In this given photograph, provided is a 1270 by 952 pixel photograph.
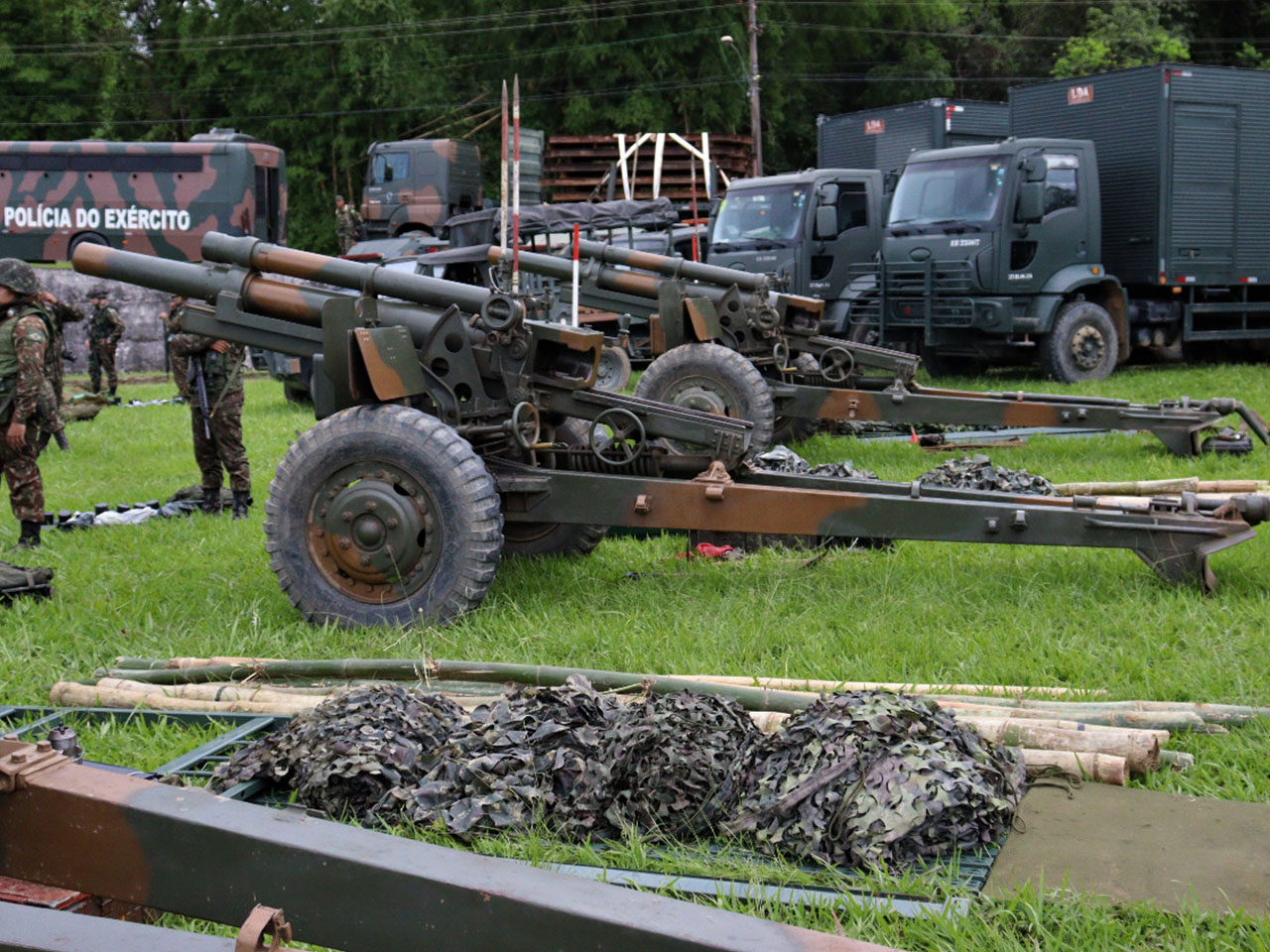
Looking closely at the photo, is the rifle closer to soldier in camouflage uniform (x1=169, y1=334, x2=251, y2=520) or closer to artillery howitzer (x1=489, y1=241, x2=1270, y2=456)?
soldier in camouflage uniform (x1=169, y1=334, x2=251, y2=520)

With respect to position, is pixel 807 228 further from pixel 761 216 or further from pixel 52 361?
pixel 52 361

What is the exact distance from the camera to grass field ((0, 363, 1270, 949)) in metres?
3.16

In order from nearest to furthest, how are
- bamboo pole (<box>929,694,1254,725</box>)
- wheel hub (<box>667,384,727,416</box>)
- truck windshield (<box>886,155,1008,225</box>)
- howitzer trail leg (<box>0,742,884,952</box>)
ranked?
1. howitzer trail leg (<box>0,742,884,952</box>)
2. bamboo pole (<box>929,694,1254,725</box>)
3. wheel hub (<box>667,384,727,416</box>)
4. truck windshield (<box>886,155,1008,225</box>)

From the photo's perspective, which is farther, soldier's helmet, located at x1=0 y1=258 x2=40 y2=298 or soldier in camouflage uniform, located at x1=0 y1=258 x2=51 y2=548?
soldier's helmet, located at x1=0 y1=258 x2=40 y2=298

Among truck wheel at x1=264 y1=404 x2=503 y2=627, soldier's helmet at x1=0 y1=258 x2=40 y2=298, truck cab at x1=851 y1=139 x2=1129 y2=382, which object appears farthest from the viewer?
truck cab at x1=851 y1=139 x2=1129 y2=382

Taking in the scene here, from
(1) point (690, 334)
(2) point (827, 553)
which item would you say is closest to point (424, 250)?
(1) point (690, 334)

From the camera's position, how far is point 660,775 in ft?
12.1

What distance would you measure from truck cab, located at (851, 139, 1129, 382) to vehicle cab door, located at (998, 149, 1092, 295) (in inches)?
0.5

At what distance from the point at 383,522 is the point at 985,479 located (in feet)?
11.7

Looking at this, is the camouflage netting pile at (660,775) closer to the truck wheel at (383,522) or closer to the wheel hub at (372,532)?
the truck wheel at (383,522)

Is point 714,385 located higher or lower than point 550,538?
higher

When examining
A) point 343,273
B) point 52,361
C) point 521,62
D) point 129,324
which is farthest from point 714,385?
point 521,62

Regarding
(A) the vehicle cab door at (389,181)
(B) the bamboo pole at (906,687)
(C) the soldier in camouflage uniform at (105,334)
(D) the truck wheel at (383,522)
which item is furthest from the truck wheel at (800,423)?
(A) the vehicle cab door at (389,181)

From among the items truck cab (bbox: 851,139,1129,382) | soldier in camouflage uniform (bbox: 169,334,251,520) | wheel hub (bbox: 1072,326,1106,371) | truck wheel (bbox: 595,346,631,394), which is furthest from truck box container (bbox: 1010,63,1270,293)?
soldier in camouflage uniform (bbox: 169,334,251,520)
